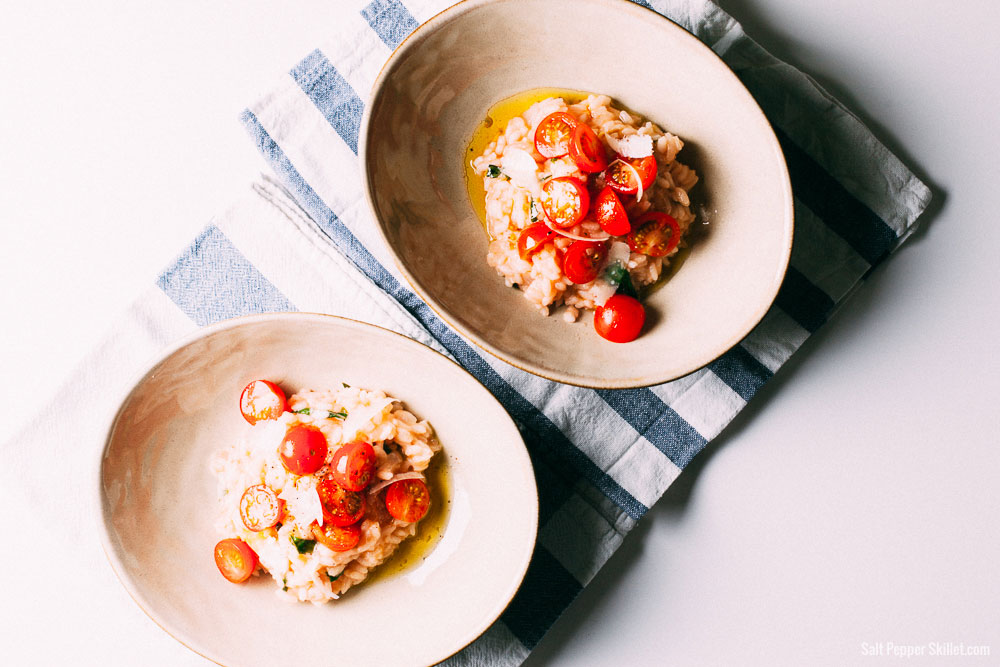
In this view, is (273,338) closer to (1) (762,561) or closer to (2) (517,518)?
(2) (517,518)

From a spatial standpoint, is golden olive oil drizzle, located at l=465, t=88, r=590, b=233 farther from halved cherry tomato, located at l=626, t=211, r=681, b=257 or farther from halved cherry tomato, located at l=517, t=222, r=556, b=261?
halved cherry tomato, located at l=626, t=211, r=681, b=257

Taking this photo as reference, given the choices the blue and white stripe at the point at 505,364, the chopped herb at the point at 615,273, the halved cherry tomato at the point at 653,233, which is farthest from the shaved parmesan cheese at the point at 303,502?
the halved cherry tomato at the point at 653,233

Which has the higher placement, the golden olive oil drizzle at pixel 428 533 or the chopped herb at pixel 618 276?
the chopped herb at pixel 618 276

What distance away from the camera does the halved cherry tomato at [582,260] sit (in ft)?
8.96

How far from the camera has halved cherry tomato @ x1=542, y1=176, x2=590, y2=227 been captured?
2.62m

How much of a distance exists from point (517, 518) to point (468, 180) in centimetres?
150

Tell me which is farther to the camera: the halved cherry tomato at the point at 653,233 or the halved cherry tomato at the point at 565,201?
the halved cherry tomato at the point at 653,233

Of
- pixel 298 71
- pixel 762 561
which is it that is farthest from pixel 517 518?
pixel 298 71

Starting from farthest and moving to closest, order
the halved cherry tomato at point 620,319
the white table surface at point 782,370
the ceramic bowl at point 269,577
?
the white table surface at point 782,370 → the halved cherry tomato at point 620,319 → the ceramic bowl at point 269,577

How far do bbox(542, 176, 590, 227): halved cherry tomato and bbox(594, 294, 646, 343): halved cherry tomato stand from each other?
1.34ft

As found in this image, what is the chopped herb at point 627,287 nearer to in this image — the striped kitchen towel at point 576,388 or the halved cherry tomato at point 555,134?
the striped kitchen towel at point 576,388

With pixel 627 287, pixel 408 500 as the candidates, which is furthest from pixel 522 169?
pixel 408 500

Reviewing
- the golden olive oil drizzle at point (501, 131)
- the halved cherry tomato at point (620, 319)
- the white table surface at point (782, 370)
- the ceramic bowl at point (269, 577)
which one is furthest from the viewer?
the white table surface at point (782, 370)

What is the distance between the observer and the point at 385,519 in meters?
2.87
